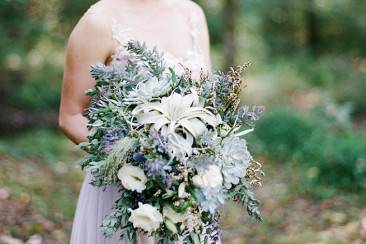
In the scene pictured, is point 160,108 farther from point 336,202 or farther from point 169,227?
point 336,202

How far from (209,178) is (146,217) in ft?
0.76

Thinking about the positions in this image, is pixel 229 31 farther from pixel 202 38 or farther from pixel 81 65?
pixel 81 65

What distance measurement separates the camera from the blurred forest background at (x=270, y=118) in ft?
17.8

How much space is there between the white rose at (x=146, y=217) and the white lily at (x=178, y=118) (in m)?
0.21

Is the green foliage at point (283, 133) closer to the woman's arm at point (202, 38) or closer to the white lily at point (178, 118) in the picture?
the woman's arm at point (202, 38)

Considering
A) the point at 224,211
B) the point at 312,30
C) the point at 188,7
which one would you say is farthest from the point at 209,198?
the point at 312,30

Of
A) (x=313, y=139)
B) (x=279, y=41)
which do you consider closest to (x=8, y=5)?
(x=313, y=139)

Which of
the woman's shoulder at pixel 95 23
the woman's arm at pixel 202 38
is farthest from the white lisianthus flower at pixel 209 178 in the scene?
the woman's arm at pixel 202 38

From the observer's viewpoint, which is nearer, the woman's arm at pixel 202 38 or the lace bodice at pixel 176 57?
the lace bodice at pixel 176 57

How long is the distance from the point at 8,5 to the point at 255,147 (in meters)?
4.46

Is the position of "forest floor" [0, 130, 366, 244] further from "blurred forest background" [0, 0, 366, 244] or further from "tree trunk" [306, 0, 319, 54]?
"tree trunk" [306, 0, 319, 54]

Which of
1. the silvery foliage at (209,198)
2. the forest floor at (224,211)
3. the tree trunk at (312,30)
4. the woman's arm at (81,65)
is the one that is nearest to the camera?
the silvery foliage at (209,198)

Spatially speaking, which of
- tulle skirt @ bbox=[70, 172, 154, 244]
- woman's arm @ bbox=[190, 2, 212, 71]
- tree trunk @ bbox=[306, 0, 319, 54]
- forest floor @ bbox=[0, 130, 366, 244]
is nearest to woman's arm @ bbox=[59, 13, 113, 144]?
tulle skirt @ bbox=[70, 172, 154, 244]

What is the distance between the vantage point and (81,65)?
97.7 inches
